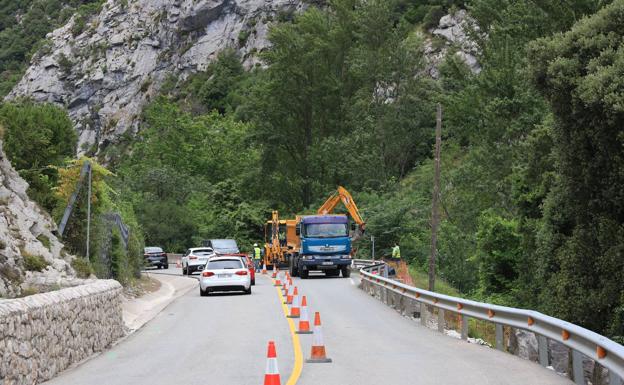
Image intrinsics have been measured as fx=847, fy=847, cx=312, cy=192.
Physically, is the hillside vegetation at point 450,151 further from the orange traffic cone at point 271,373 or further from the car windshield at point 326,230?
the orange traffic cone at point 271,373

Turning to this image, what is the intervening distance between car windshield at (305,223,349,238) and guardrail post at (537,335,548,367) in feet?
94.9

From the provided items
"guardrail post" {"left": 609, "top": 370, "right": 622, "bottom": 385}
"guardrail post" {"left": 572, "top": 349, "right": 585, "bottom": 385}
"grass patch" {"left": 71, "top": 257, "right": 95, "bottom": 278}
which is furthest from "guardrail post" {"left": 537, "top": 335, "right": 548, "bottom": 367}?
"grass patch" {"left": 71, "top": 257, "right": 95, "bottom": 278}

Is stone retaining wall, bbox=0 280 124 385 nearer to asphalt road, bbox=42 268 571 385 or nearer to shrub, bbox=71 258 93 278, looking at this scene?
asphalt road, bbox=42 268 571 385

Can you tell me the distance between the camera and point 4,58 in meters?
185

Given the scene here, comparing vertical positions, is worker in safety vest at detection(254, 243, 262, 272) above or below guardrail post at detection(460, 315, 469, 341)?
above

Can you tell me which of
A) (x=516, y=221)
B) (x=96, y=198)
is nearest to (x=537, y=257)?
(x=516, y=221)

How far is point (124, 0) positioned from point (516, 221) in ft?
428

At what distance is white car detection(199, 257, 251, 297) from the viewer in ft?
99.5

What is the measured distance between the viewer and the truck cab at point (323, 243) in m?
42.1

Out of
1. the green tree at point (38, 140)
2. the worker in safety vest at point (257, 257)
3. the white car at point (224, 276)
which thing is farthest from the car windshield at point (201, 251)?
the white car at point (224, 276)

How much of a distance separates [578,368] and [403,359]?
3233mm

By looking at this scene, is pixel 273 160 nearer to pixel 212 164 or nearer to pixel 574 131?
pixel 212 164

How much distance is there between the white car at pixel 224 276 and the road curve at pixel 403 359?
8.39m

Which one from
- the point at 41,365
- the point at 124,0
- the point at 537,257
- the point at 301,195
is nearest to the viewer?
the point at 41,365
